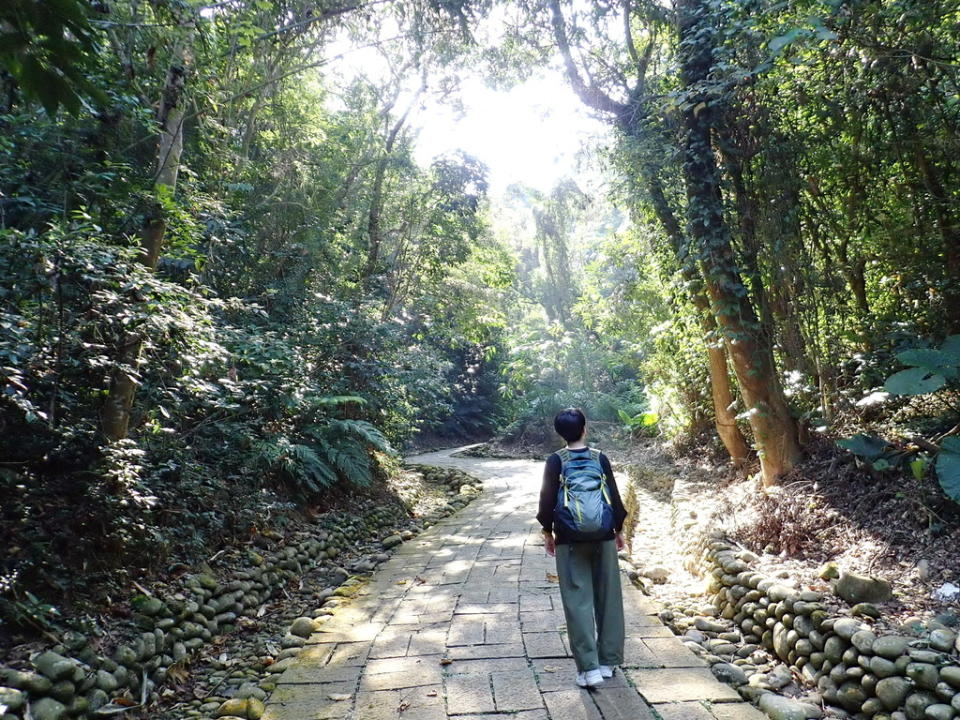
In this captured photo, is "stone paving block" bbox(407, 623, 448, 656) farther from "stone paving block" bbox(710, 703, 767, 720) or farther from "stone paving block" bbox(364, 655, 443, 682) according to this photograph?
"stone paving block" bbox(710, 703, 767, 720)

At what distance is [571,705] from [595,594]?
479 millimetres

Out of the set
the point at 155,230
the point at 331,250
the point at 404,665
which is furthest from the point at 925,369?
the point at 331,250

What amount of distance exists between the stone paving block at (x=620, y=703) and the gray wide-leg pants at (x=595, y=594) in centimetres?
10

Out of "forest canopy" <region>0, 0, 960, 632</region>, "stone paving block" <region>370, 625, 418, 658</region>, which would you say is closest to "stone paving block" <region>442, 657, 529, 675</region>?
"stone paving block" <region>370, 625, 418, 658</region>

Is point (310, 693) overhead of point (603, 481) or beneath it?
beneath

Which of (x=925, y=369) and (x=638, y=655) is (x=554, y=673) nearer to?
(x=638, y=655)

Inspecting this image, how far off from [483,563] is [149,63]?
4666 millimetres

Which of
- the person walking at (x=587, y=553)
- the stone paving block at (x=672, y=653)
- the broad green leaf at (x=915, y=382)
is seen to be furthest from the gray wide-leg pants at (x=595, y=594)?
the broad green leaf at (x=915, y=382)

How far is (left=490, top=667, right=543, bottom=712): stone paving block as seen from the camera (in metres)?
2.66

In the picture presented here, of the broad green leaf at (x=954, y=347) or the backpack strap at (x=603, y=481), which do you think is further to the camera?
the broad green leaf at (x=954, y=347)

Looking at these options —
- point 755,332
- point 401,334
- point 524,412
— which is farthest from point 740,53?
point 524,412

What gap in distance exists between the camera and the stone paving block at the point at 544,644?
10.5 ft

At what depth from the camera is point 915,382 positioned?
139 inches

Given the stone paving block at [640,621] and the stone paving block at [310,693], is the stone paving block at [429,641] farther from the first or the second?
the stone paving block at [640,621]
